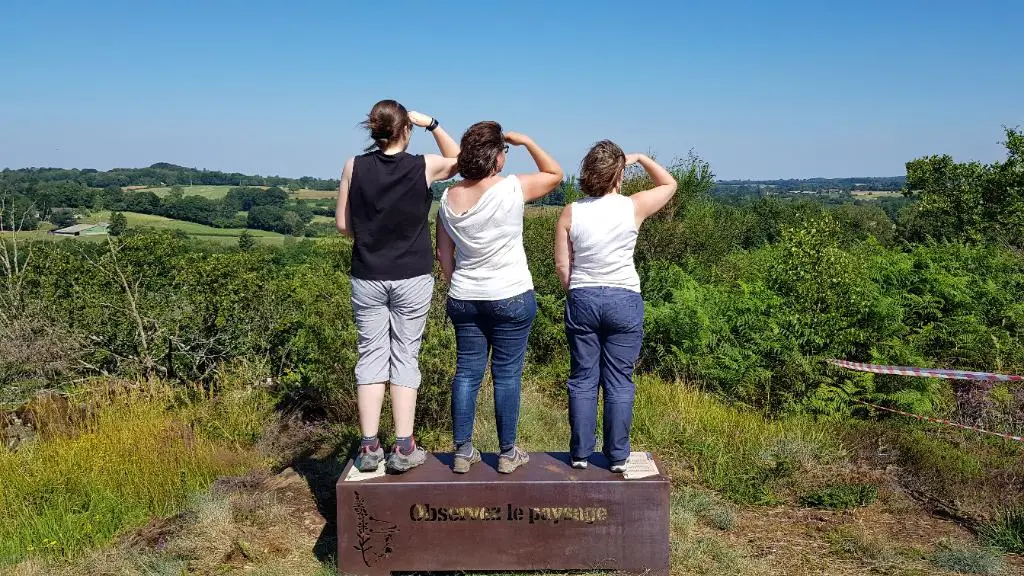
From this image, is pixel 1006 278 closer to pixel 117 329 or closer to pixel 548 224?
pixel 548 224

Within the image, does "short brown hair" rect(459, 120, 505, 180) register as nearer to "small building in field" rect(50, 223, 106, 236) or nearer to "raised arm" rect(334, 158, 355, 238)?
"raised arm" rect(334, 158, 355, 238)

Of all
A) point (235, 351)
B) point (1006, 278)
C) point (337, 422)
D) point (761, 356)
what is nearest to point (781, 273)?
point (761, 356)

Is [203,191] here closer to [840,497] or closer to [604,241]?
[840,497]

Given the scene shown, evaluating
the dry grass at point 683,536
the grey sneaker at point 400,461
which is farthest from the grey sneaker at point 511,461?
the dry grass at point 683,536

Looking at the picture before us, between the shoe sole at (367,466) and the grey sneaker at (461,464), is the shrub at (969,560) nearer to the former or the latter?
the grey sneaker at (461,464)

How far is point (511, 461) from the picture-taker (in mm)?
3531

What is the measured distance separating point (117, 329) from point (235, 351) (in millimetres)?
1332

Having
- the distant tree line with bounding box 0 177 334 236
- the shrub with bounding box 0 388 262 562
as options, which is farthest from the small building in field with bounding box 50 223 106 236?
the distant tree line with bounding box 0 177 334 236

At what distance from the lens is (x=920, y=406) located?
239 inches

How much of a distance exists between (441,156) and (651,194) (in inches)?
40.7

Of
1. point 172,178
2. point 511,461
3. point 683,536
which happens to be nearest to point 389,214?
point 511,461

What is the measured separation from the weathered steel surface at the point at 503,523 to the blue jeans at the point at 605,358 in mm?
230

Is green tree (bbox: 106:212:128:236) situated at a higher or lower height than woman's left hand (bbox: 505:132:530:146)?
lower

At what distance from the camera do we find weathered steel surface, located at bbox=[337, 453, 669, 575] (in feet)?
11.2
